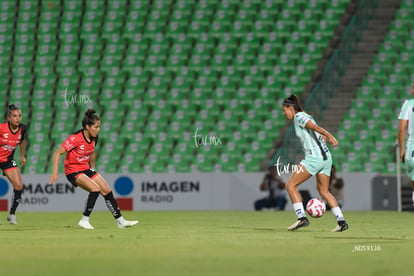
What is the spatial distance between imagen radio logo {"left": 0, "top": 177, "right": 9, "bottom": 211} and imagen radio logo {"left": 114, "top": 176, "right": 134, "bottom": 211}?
273 cm

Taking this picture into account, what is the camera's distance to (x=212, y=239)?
40.9 feet

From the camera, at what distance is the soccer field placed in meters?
8.38

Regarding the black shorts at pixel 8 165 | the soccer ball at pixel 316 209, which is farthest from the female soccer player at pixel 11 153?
the soccer ball at pixel 316 209

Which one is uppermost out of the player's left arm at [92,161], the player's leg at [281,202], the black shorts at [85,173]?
the player's leg at [281,202]

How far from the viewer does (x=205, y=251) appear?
1038cm

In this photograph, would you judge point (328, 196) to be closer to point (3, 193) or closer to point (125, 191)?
point (125, 191)

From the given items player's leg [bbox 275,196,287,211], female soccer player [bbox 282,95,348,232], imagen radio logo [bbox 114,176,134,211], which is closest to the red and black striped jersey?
female soccer player [bbox 282,95,348,232]

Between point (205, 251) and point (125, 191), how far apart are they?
1507 cm

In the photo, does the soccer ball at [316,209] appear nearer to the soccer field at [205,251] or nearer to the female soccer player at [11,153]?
the soccer field at [205,251]

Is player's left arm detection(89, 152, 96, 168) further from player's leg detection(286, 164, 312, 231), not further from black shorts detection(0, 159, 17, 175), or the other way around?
player's leg detection(286, 164, 312, 231)

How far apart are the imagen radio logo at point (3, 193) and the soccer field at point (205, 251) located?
9930 mm

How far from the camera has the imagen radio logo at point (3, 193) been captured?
25078 millimetres

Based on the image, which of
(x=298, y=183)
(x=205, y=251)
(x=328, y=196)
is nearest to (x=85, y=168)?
(x=298, y=183)

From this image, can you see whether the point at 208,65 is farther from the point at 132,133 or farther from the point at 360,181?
the point at 360,181
